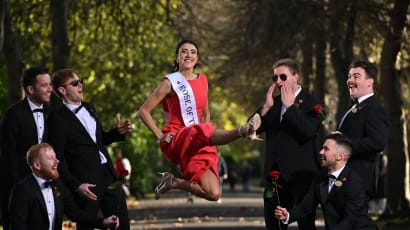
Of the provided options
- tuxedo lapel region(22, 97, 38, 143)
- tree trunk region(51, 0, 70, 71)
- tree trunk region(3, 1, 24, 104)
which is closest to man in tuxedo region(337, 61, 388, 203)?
tuxedo lapel region(22, 97, 38, 143)

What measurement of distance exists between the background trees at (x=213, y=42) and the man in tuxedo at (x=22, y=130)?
265 inches

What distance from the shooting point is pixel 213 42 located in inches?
1622

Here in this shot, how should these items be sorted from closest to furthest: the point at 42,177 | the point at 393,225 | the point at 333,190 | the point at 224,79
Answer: the point at 42,177, the point at 333,190, the point at 393,225, the point at 224,79

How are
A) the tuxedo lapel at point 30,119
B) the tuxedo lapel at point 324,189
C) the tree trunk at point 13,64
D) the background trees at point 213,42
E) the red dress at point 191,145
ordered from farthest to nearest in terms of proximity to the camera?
1. the background trees at point 213,42
2. the tree trunk at point 13,64
3. the tuxedo lapel at point 30,119
4. the tuxedo lapel at point 324,189
5. the red dress at point 191,145

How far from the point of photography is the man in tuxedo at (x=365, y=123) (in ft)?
40.1

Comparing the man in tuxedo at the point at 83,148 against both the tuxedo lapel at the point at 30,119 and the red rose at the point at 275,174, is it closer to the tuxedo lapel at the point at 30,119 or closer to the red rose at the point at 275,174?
the tuxedo lapel at the point at 30,119

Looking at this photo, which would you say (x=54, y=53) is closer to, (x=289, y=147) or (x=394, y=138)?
(x=394, y=138)

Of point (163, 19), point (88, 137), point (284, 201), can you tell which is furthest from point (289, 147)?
point (163, 19)

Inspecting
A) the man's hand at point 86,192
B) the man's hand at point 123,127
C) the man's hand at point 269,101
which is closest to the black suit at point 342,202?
the man's hand at point 269,101

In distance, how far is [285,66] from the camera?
12297 millimetres

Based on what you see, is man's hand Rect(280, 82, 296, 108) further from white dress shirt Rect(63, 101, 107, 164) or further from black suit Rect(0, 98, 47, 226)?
black suit Rect(0, 98, 47, 226)

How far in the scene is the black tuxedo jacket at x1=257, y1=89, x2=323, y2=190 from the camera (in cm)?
1241

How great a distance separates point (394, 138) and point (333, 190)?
16.7 metres

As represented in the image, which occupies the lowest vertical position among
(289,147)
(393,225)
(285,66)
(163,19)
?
(393,225)
